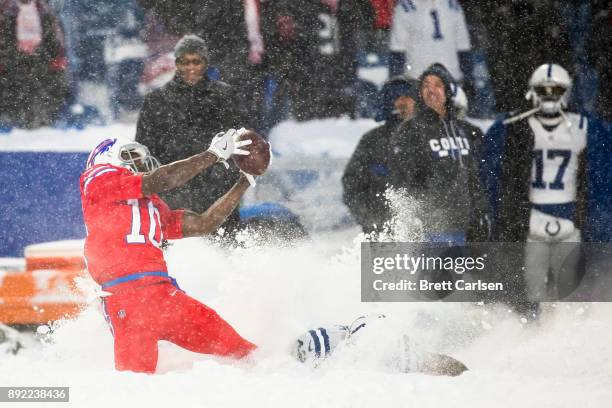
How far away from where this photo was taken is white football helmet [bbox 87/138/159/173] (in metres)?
2.86

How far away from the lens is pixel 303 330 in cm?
321

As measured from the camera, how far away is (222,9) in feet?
11.3

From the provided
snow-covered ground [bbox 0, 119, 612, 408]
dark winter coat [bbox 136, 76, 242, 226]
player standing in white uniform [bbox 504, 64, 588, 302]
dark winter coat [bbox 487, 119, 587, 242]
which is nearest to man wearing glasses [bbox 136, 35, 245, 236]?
dark winter coat [bbox 136, 76, 242, 226]

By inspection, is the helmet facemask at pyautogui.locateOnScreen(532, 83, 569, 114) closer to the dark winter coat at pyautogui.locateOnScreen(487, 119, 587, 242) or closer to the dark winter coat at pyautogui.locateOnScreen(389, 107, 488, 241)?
the dark winter coat at pyautogui.locateOnScreen(487, 119, 587, 242)

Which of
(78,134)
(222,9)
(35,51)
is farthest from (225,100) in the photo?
(35,51)

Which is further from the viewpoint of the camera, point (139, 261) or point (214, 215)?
point (214, 215)

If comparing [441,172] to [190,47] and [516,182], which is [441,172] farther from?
[190,47]

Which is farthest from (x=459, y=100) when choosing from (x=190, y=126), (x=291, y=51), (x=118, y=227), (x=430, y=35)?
(x=118, y=227)

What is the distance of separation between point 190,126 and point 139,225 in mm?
658

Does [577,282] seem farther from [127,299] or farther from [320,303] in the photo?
[127,299]

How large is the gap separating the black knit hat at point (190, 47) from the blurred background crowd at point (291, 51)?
0.15 feet

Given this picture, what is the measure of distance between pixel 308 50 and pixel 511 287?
4.55ft

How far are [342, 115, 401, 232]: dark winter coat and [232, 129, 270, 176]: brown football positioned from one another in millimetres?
634

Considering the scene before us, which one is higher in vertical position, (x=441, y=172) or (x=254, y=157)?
(x=254, y=157)
